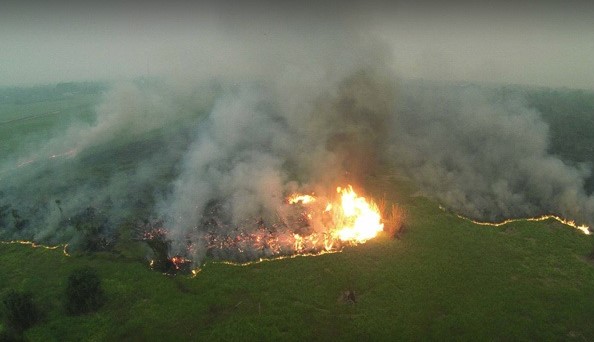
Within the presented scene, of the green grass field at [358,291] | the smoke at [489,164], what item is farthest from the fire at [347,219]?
the smoke at [489,164]

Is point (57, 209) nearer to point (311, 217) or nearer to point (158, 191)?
point (158, 191)

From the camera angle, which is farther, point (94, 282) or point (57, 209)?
point (57, 209)

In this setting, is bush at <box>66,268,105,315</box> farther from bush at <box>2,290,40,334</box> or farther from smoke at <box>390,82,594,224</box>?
smoke at <box>390,82,594,224</box>

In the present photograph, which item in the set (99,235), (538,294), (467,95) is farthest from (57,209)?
(467,95)

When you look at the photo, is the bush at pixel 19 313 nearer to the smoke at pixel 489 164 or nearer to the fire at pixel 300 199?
the fire at pixel 300 199

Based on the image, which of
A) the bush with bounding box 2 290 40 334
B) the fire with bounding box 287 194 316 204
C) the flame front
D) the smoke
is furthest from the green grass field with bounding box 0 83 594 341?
the fire with bounding box 287 194 316 204
